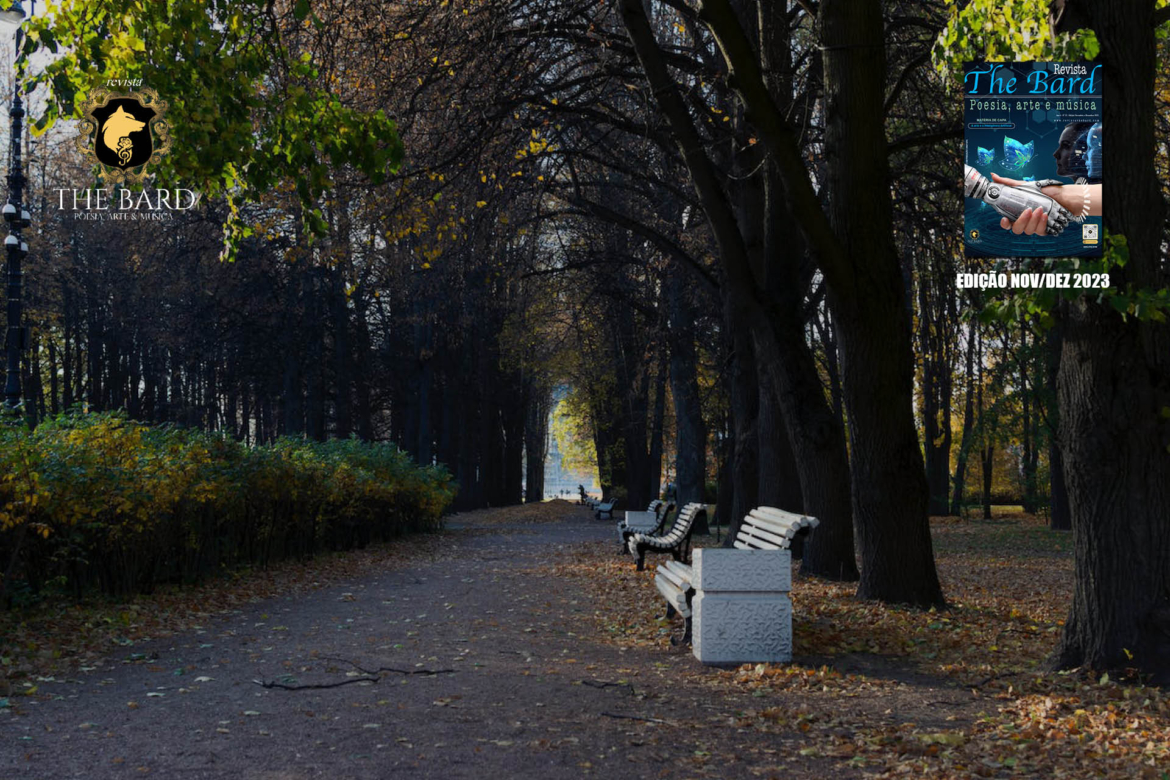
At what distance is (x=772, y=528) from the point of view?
9578 millimetres

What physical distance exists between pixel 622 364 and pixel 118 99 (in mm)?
20313

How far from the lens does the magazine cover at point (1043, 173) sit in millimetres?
6711

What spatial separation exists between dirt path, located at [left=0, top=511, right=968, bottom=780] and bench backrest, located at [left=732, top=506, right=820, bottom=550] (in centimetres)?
127

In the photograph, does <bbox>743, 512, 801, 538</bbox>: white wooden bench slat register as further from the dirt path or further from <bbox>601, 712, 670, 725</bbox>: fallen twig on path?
<bbox>601, 712, 670, 725</bbox>: fallen twig on path

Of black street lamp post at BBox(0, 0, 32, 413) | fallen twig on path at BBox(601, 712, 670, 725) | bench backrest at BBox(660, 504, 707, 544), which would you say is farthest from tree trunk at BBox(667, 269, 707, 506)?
fallen twig on path at BBox(601, 712, 670, 725)

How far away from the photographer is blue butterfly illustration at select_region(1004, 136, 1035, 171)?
6895 mm

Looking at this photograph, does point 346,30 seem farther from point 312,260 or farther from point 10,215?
point 312,260

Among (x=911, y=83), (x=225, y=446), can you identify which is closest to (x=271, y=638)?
(x=225, y=446)

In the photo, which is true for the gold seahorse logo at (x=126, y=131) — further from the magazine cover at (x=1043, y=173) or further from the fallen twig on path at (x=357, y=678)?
the magazine cover at (x=1043, y=173)

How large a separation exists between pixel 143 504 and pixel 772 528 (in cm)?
564

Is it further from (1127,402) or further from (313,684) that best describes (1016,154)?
(313,684)

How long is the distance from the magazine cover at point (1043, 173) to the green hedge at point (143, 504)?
23.4 feet

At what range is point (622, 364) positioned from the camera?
30.1 meters

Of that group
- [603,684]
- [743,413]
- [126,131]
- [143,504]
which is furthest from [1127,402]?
[743,413]
